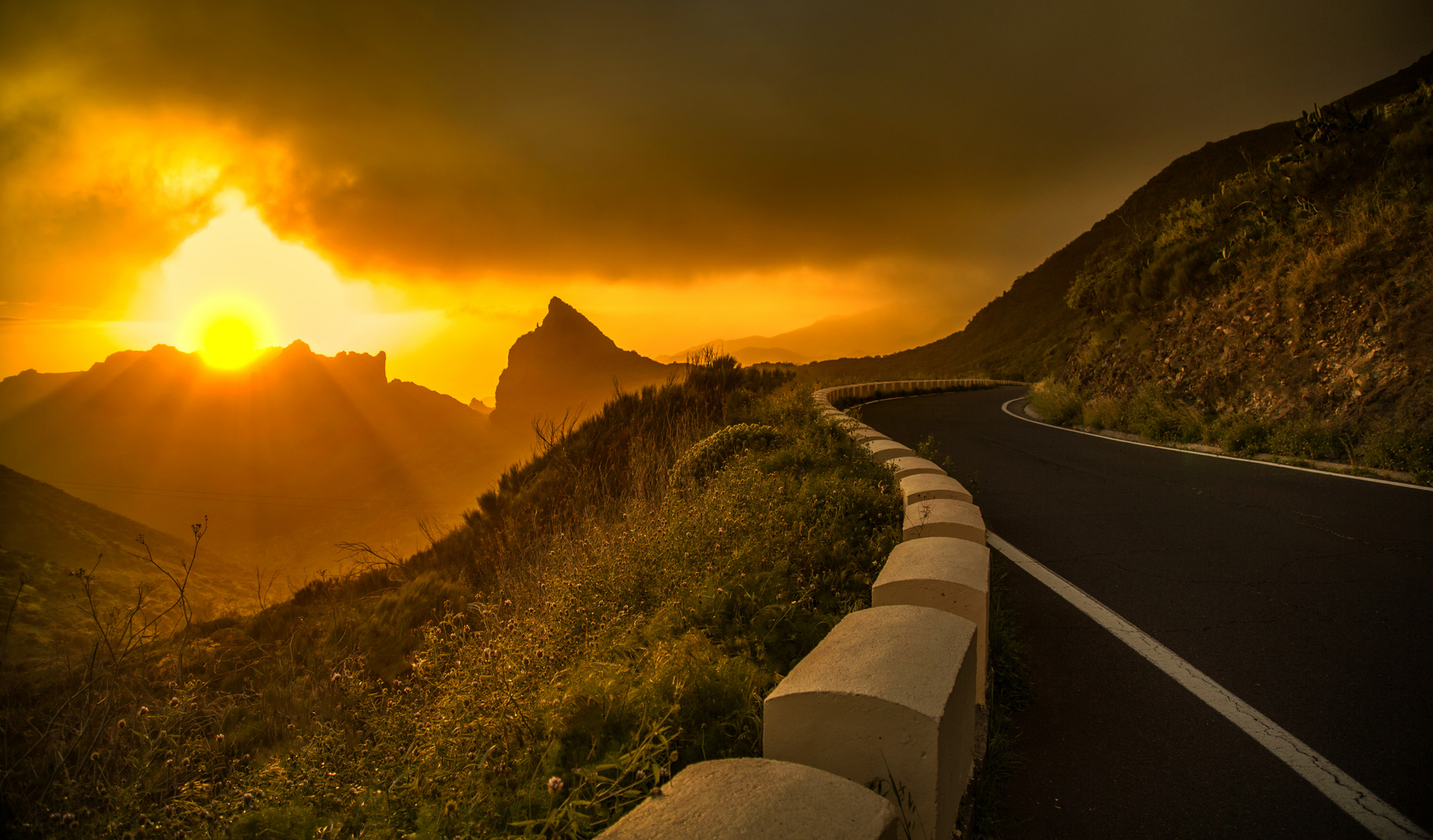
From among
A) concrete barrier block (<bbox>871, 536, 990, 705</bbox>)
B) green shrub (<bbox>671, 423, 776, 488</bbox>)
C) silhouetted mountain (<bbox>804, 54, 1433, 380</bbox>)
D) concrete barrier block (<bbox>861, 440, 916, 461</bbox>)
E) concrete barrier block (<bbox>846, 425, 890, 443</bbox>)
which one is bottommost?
concrete barrier block (<bbox>871, 536, 990, 705</bbox>)

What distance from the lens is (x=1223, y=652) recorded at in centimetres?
384

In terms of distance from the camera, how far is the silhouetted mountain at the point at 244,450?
134750 millimetres

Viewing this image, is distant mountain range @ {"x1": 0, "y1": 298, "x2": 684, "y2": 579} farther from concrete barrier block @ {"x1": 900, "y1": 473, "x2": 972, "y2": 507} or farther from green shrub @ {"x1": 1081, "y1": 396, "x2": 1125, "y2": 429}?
concrete barrier block @ {"x1": 900, "y1": 473, "x2": 972, "y2": 507}

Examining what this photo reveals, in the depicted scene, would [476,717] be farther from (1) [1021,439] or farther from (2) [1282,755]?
(1) [1021,439]

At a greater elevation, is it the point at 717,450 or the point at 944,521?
the point at 717,450

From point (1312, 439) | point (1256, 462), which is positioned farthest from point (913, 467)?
point (1312, 439)

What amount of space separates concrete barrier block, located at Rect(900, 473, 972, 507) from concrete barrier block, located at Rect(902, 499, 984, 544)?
0.98 ft

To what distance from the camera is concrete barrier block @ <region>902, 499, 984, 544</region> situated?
4.52m

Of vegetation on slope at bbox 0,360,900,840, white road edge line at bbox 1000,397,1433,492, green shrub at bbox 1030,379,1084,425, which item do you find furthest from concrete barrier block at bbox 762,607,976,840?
green shrub at bbox 1030,379,1084,425

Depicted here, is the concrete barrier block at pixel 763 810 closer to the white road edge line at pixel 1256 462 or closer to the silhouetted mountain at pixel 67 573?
the silhouetted mountain at pixel 67 573

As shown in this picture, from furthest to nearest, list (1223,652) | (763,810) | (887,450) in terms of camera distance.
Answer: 1. (887,450)
2. (1223,652)
3. (763,810)

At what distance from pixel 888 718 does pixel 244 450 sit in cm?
19318

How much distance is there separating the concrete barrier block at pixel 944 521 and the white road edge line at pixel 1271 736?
94 centimetres

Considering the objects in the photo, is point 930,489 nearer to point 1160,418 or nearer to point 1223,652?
point 1223,652
